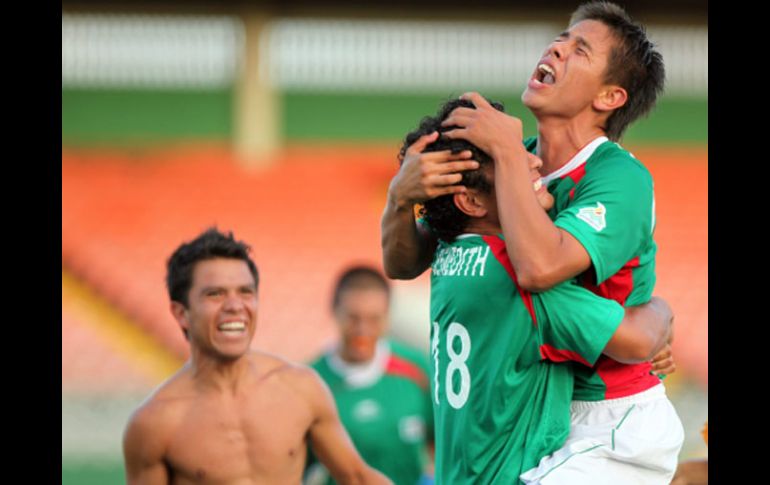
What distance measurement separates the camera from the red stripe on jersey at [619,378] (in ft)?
12.4

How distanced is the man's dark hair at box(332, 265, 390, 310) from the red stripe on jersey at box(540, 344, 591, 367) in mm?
4464

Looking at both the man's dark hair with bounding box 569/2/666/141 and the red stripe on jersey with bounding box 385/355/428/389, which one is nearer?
the man's dark hair with bounding box 569/2/666/141

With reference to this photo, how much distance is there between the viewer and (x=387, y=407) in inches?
306

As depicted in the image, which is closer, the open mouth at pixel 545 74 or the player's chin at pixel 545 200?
the player's chin at pixel 545 200

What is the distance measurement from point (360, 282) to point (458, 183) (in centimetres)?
443

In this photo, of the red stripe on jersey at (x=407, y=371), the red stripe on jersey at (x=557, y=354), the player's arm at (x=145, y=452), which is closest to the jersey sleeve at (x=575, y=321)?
the red stripe on jersey at (x=557, y=354)

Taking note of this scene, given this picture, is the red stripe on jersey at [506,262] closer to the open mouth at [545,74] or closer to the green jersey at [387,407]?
the open mouth at [545,74]

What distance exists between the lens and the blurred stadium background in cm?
1426

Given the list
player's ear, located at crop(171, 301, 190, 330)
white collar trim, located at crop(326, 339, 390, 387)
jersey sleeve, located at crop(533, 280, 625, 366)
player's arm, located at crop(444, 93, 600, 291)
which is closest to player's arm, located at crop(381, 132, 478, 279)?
player's arm, located at crop(444, 93, 600, 291)

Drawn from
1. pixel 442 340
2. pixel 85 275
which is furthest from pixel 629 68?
pixel 85 275

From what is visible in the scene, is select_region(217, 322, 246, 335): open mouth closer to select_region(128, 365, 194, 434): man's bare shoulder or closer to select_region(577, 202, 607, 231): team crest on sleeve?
select_region(128, 365, 194, 434): man's bare shoulder

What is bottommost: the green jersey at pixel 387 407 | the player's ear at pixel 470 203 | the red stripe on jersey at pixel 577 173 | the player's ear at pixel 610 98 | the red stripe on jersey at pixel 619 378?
the green jersey at pixel 387 407

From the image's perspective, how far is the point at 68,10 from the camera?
14797 mm

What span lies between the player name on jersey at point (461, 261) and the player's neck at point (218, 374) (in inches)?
76.6
